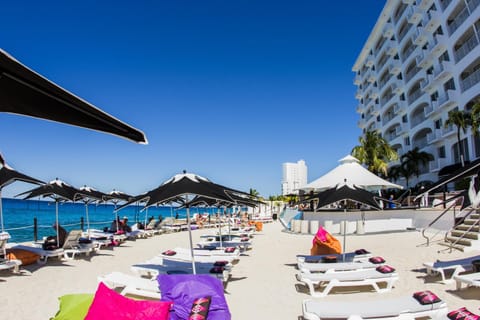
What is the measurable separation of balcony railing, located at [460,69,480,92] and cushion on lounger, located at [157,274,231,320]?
3050 centimetres

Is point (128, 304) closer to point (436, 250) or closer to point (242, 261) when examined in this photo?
point (242, 261)

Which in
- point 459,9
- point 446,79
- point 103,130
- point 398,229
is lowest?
point 398,229

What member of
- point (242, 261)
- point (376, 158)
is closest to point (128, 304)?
point (242, 261)

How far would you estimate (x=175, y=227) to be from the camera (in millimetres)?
24406

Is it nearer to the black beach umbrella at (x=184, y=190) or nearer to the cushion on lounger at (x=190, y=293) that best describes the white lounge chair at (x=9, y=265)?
the black beach umbrella at (x=184, y=190)

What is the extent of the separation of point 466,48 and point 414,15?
406 inches

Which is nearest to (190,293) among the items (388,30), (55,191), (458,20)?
(55,191)

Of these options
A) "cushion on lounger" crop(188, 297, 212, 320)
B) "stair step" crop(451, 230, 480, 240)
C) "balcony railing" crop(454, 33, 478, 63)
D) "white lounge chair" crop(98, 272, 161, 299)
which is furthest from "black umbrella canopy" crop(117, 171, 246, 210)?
"balcony railing" crop(454, 33, 478, 63)

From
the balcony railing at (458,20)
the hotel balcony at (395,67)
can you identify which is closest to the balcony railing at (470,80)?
the balcony railing at (458,20)

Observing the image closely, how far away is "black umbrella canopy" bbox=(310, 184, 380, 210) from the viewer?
870cm

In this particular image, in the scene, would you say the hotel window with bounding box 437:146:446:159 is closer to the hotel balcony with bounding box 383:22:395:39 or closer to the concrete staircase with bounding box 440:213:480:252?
the hotel balcony with bounding box 383:22:395:39

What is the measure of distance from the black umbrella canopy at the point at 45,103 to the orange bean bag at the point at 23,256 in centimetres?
989

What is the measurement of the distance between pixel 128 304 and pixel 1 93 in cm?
289

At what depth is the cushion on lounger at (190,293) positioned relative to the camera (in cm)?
455
